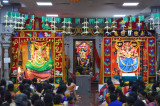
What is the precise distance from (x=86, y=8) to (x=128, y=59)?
377 cm

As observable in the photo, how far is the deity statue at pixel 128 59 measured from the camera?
14.9 m

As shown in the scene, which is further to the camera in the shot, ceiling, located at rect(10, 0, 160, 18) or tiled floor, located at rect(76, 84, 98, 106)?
ceiling, located at rect(10, 0, 160, 18)

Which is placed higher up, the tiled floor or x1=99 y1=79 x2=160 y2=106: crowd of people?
x1=99 y1=79 x2=160 y2=106: crowd of people

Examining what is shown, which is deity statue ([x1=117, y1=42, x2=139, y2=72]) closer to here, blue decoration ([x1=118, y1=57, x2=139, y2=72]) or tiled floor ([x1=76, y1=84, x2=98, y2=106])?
blue decoration ([x1=118, y1=57, x2=139, y2=72])

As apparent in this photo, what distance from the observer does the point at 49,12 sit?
1500cm

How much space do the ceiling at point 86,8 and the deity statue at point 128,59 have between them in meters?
2.13

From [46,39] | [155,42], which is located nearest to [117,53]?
[155,42]

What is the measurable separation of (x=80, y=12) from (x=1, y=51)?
15.6ft

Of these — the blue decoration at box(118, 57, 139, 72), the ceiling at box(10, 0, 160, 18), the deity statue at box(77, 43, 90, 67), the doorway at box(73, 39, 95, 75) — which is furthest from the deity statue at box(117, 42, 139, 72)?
the deity statue at box(77, 43, 90, 67)

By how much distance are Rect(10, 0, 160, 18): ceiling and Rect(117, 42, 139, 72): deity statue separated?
6.99ft

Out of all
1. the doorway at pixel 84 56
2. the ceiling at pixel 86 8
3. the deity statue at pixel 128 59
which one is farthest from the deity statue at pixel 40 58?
the doorway at pixel 84 56

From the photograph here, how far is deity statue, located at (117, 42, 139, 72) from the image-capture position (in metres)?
14.9

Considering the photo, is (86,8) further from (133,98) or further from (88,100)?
(133,98)

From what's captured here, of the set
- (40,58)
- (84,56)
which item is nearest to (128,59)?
(40,58)
